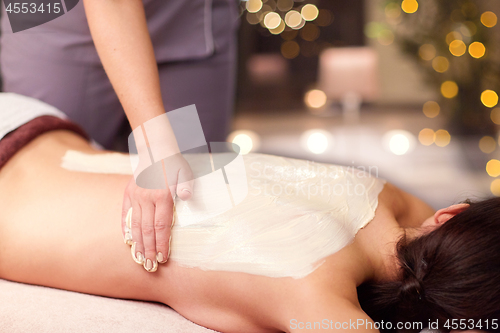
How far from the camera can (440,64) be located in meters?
3.76

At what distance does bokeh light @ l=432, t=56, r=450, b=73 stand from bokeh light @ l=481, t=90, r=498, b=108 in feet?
1.60

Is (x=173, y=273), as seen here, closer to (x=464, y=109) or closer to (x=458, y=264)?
(x=458, y=264)

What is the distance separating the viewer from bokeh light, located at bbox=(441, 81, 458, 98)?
12.1ft

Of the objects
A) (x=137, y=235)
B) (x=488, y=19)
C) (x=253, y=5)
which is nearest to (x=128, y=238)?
(x=137, y=235)

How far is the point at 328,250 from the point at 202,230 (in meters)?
0.24

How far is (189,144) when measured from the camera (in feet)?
3.92

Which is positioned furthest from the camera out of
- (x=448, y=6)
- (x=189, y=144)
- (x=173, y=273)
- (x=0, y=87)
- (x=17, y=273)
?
(x=448, y=6)

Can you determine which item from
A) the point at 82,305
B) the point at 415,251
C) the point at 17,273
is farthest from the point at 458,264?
the point at 17,273

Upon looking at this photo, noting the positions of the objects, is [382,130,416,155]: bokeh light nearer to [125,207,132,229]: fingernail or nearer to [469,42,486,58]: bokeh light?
[469,42,486,58]: bokeh light

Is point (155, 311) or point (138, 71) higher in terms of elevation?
point (138, 71)

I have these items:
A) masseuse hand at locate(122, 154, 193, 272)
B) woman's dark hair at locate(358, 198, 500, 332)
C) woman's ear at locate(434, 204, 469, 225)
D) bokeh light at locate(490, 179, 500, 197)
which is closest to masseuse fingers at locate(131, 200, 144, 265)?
masseuse hand at locate(122, 154, 193, 272)

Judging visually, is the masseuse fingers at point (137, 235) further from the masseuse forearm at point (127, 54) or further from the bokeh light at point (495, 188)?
the bokeh light at point (495, 188)

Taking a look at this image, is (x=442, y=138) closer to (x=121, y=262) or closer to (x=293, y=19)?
(x=293, y=19)

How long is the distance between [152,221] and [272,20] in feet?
15.7
